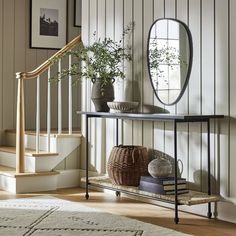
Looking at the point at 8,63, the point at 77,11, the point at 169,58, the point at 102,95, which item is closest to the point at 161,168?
the point at 169,58

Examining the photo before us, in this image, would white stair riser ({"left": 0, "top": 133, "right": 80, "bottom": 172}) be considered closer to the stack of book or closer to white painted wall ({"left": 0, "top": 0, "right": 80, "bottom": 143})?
white painted wall ({"left": 0, "top": 0, "right": 80, "bottom": 143})

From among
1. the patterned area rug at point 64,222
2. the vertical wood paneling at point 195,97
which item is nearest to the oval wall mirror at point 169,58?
the vertical wood paneling at point 195,97

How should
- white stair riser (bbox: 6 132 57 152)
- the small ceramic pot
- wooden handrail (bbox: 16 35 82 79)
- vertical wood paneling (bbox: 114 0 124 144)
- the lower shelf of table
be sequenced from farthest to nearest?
1. white stair riser (bbox: 6 132 57 152)
2. wooden handrail (bbox: 16 35 82 79)
3. vertical wood paneling (bbox: 114 0 124 144)
4. the small ceramic pot
5. the lower shelf of table

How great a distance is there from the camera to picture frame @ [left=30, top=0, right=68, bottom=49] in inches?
257

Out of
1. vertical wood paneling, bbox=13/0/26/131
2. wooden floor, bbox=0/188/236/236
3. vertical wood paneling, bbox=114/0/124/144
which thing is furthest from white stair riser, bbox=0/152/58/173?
vertical wood paneling, bbox=13/0/26/131

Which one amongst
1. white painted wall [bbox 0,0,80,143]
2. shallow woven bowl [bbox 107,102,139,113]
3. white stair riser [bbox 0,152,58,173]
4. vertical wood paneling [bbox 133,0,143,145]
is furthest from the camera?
white painted wall [bbox 0,0,80,143]

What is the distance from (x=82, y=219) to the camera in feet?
12.4

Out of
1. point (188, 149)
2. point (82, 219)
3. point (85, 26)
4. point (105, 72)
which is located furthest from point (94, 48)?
point (82, 219)

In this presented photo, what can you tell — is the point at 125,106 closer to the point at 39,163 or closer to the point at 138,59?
the point at 138,59

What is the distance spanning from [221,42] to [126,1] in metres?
1.32

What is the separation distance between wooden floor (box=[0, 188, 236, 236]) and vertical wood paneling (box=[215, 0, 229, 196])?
1.02 ft

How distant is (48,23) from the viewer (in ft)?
21.6

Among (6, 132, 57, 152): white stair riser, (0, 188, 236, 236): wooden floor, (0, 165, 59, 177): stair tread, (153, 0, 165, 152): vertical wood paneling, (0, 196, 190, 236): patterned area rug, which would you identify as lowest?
(0, 188, 236, 236): wooden floor

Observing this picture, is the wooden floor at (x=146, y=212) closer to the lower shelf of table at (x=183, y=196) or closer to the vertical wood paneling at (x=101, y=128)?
the lower shelf of table at (x=183, y=196)
